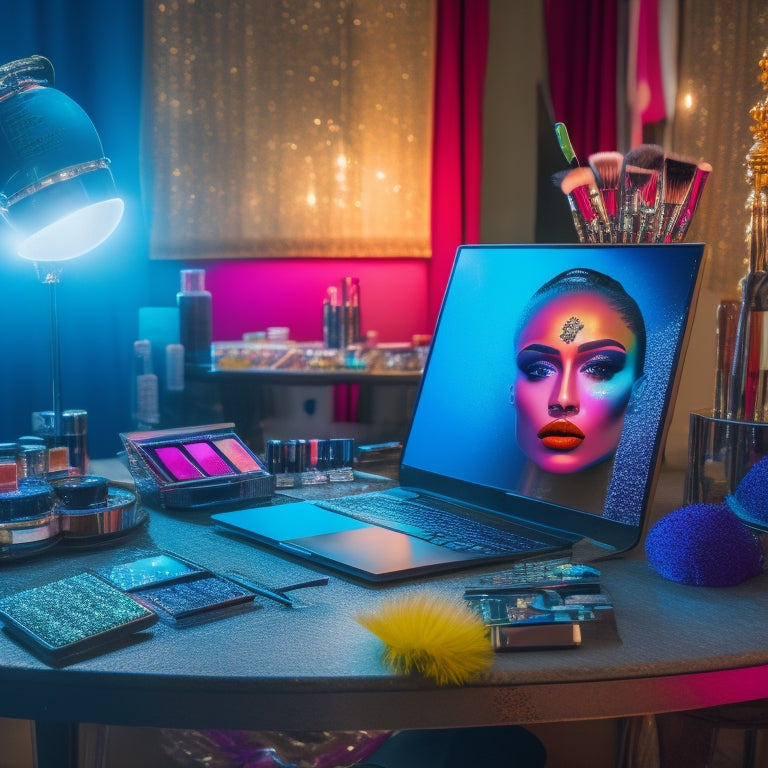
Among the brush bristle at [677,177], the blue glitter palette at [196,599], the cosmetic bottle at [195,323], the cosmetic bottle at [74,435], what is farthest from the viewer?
the cosmetic bottle at [195,323]

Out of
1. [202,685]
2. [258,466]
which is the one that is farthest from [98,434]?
[202,685]

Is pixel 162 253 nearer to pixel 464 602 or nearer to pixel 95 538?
pixel 95 538

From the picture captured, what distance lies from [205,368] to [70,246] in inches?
45.8

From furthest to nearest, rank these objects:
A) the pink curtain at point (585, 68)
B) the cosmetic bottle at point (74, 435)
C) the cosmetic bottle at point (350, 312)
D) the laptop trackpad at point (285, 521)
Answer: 1. the pink curtain at point (585, 68)
2. the cosmetic bottle at point (350, 312)
3. the cosmetic bottle at point (74, 435)
4. the laptop trackpad at point (285, 521)

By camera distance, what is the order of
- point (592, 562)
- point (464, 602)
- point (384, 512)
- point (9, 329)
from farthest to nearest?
1. point (9, 329)
2. point (384, 512)
3. point (592, 562)
4. point (464, 602)

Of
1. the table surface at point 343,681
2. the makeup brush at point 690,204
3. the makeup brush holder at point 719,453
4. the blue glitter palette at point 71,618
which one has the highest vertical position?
the makeup brush at point 690,204

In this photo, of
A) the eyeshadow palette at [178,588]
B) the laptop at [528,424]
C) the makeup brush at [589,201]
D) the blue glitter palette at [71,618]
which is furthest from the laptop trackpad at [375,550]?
the makeup brush at [589,201]

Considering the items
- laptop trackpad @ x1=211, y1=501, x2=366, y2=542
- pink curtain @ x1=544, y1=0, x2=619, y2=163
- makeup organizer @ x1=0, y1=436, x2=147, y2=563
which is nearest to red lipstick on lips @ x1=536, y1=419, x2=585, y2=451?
laptop trackpad @ x1=211, y1=501, x2=366, y2=542

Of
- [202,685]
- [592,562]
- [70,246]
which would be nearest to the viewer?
[202,685]

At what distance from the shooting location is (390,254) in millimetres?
3277

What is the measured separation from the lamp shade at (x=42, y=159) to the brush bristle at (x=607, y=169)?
61cm

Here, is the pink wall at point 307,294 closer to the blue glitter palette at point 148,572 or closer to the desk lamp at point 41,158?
the desk lamp at point 41,158

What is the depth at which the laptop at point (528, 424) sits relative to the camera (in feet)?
3.02

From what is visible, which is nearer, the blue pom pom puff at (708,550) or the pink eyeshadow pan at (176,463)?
the blue pom pom puff at (708,550)
